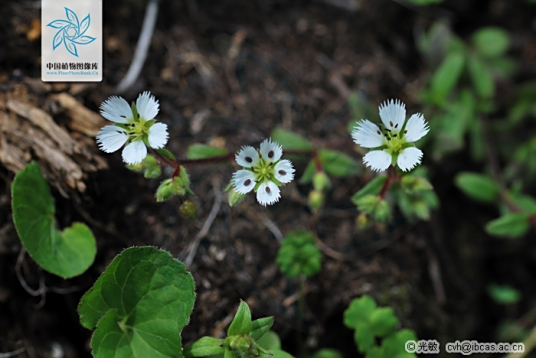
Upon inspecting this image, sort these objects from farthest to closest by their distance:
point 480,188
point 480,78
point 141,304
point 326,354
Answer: point 480,78 → point 480,188 → point 326,354 → point 141,304

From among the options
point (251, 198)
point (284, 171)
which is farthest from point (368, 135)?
point (251, 198)

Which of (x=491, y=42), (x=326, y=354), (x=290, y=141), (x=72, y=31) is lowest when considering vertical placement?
(x=326, y=354)

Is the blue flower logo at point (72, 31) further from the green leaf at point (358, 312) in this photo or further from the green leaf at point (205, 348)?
the green leaf at point (358, 312)

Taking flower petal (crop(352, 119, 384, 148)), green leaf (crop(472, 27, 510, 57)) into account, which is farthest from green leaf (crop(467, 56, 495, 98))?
flower petal (crop(352, 119, 384, 148))

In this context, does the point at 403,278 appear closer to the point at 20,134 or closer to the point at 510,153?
the point at 510,153

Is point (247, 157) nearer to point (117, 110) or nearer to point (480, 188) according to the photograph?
point (117, 110)

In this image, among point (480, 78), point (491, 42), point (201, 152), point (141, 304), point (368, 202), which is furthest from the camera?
point (491, 42)
